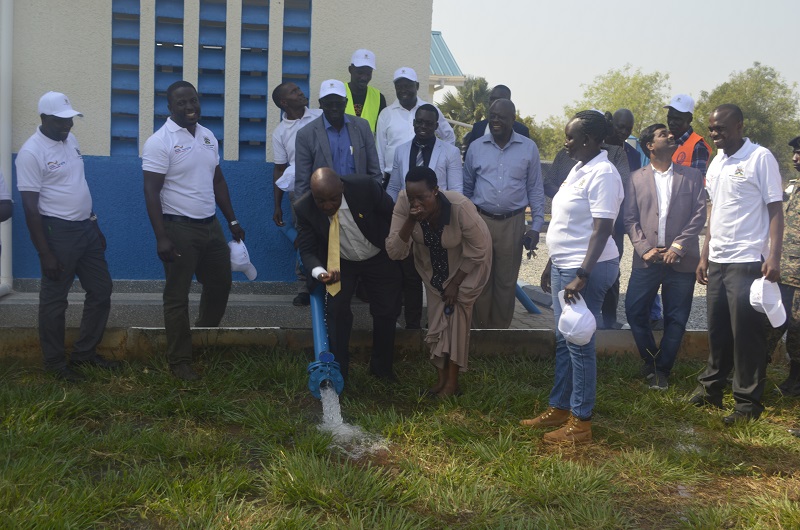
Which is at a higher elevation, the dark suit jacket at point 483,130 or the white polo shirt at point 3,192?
the dark suit jacket at point 483,130

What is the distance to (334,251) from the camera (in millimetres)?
5559

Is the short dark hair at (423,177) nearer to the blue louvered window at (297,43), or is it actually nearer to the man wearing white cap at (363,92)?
the man wearing white cap at (363,92)

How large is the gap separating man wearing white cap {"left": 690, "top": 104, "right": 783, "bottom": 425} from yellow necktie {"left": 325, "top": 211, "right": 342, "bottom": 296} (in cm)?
251

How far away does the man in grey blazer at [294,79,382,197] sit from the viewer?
6.43 m

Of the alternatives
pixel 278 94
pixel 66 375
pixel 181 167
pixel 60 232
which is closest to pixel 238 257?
pixel 181 167

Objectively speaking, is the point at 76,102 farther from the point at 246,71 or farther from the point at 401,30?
the point at 401,30

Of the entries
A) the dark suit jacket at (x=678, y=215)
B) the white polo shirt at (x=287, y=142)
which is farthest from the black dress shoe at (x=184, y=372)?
the dark suit jacket at (x=678, y=215)

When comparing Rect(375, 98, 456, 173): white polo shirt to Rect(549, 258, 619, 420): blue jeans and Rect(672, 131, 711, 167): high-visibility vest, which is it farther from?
Rect(549, 258, 619, 420): blue jeans

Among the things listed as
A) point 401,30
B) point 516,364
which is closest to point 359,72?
point 401,30

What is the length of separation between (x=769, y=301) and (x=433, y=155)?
2813 millimetres

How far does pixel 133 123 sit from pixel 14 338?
260 cm

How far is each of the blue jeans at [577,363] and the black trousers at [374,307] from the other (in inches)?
51.8

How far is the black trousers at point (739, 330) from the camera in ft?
17.1

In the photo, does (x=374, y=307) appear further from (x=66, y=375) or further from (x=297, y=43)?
(x=297, y=43)
